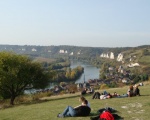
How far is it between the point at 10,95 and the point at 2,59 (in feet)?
19.0

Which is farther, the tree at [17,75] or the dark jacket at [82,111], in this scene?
the tree at [17,75]

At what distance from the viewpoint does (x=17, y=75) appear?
3778cm

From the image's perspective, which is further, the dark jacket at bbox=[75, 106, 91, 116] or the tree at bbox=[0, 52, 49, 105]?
the tree at bbox=[0, 52, 49, 105]

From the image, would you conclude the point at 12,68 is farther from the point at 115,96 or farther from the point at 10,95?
the point at 115,96

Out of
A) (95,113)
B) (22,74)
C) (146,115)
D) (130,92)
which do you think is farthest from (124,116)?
(22,74)

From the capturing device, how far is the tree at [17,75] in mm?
37188

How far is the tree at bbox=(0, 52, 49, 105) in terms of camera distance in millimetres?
37188

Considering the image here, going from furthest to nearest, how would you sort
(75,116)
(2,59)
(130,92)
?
(2,59)
(130,92)
(75,116)

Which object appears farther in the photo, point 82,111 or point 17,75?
point 17,75

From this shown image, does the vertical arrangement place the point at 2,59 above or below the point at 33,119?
above

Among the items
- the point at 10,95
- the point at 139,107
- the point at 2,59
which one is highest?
the point at 2,59

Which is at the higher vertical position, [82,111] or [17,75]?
[17,75]

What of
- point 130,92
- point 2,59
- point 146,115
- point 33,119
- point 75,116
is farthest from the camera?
point 2,59

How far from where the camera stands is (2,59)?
3769cm
